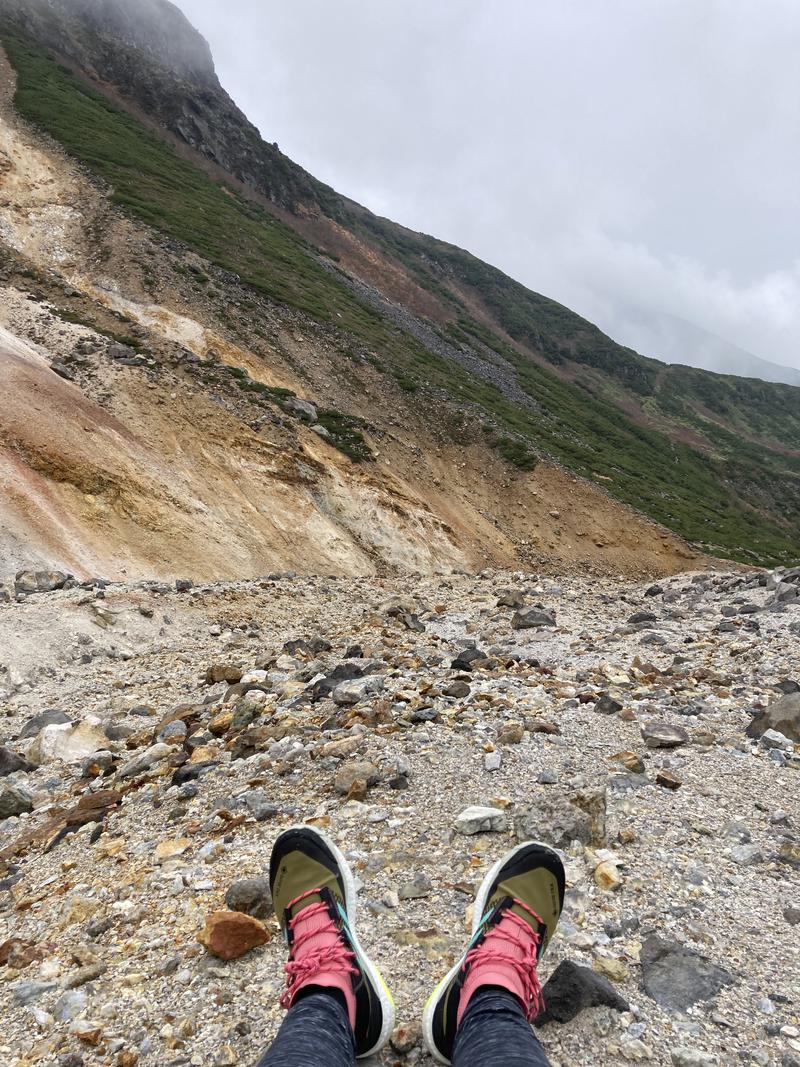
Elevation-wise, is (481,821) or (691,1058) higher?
(691,1058)

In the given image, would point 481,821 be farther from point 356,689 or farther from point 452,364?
point 452,364

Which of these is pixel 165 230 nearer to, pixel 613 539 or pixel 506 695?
pixel 613 539

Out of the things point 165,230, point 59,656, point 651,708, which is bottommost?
point 59,656

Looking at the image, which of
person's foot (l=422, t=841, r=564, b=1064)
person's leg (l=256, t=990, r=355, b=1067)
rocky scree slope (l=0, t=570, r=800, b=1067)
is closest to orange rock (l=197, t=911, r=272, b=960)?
rocky scree slope (l=0, t=570, r=800, b=1067)

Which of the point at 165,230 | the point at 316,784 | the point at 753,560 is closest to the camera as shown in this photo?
the point at 316,784

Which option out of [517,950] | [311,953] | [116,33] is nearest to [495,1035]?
[517,950]

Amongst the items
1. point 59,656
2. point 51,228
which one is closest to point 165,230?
point 51,228
